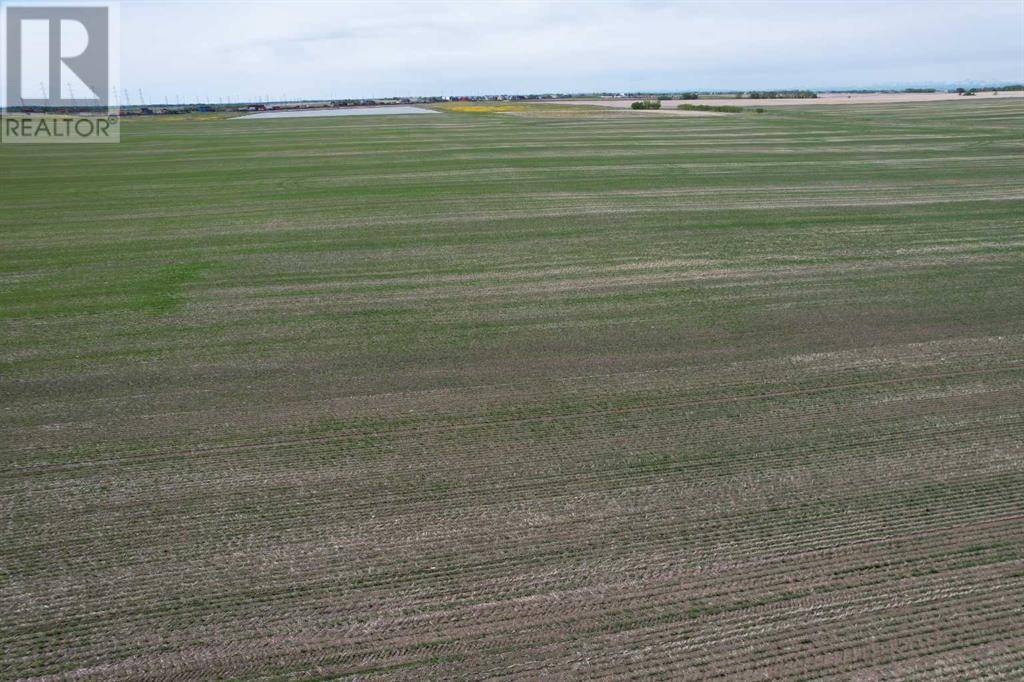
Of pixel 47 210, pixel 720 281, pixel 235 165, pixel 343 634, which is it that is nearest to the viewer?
pixel 343 634

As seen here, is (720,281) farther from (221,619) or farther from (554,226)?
(221,619)

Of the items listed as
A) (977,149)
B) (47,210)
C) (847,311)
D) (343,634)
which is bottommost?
(343,634)

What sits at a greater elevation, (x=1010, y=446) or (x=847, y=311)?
(x=847, y=311)

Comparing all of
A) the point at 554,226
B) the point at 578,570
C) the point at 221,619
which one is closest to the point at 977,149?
the point at 554,226

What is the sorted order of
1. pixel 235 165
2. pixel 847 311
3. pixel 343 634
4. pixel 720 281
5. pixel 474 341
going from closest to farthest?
1. pixel 343 634
2. pixel 474 341
3. pixel 847 311
4. pixel 720 281
5. pixel 235 165

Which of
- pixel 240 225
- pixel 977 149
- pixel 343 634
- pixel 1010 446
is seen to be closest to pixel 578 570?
pixel 343 634

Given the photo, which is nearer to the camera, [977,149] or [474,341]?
[474,341]

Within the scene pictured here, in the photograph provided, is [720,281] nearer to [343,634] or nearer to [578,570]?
[578,570]
